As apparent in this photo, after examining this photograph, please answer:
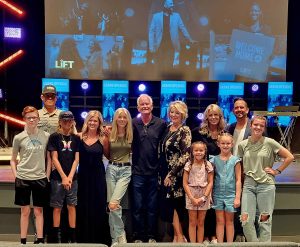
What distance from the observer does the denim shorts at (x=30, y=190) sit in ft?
12.6

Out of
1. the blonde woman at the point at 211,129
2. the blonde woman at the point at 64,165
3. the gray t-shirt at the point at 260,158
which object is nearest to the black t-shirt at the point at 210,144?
the blonde woman at the point at 211,129

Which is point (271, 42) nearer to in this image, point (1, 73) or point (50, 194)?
point (1, 73)

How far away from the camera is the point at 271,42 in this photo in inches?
366

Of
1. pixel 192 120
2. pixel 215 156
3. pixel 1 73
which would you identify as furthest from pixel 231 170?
pixel 1 73

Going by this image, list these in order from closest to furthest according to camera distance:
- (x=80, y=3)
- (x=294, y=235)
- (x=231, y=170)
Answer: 1. (x=231, y=170)
2. (x=294, y=235)
3. (x=80, y=3)

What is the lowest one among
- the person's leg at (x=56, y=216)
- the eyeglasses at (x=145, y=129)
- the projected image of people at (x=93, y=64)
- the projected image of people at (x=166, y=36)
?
the person's leg at (x=56, y=216)

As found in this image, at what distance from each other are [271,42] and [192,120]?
96.6 inches

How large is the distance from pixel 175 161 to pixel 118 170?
1.80 ft

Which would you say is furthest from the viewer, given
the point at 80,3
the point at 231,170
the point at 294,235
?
the point at 80,3

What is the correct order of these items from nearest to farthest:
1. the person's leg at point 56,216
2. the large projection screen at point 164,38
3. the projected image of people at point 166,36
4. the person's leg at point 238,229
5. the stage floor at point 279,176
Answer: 1. the person's leg at point 56,216
2. the person's leg at point 238,229
3. the stage floor at point 279,176
4. the large projection screen at point 164,38
5. the projected image of people at point 166,36

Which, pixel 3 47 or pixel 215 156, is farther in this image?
pixel 3 47

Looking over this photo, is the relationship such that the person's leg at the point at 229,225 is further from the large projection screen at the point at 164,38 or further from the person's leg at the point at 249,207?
the large projection screen at the point at 164,38

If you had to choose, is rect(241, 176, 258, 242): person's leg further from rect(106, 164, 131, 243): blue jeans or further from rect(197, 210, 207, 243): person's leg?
rect(106, 164, 131, 243): blue jeans

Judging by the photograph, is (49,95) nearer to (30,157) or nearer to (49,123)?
(49,123)
